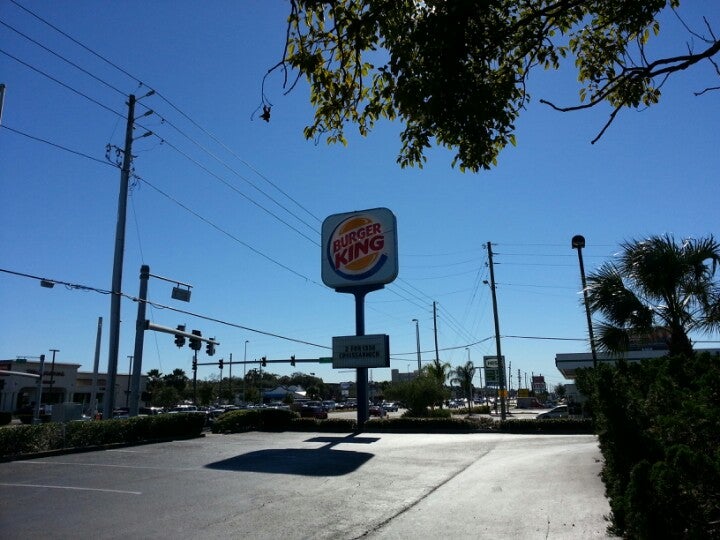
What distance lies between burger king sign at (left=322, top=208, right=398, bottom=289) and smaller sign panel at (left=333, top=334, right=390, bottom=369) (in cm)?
300

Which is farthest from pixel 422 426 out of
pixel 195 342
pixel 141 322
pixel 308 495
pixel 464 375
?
pixel 464 375

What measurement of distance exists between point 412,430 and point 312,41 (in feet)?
81.4

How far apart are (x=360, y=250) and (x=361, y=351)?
18.4ft

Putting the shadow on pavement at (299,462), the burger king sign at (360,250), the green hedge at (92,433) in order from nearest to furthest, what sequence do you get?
the shadow on pavement at (299,462), the green hedge at (92,433), the burger king sign at (360,250)

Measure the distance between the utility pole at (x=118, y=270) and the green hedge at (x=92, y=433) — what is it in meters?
2.88

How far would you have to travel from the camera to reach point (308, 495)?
10.3 m

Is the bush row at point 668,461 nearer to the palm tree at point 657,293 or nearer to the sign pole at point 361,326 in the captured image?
the palm tree at point 657,293

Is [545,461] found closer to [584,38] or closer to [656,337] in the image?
[656,337]

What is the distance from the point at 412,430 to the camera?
90.7 ft

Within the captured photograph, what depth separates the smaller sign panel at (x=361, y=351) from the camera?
28.9m

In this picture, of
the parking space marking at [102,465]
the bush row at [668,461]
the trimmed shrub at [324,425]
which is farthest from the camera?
the trimmed shrub at [324,425]

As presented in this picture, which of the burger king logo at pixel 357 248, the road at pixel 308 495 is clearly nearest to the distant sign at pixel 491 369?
the burger king logo at pixel 357 248

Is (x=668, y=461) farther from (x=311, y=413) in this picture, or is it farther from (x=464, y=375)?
(x=464, y=375)

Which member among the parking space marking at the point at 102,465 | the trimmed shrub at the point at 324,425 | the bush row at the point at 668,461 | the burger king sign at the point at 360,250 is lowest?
the parking space marking at the point at 102,465
